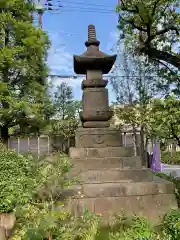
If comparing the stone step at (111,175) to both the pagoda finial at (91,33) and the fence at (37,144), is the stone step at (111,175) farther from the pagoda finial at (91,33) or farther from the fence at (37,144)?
the fence at (37,144)

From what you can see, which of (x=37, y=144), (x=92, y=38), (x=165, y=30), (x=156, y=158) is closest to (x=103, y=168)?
(x=92, y=38)

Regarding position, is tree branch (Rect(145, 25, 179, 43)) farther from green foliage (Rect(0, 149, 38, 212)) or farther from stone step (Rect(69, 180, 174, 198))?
green foliage (Rect(0, 149, 38, 212))

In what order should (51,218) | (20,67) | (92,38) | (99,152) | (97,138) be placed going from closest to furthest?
1. (51,218)
2. (99,152)
3. (97,138)
4. (92,38)
5. (20,67)

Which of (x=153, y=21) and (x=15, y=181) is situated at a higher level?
(x=153, y=21)

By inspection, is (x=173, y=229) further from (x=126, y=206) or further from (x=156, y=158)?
(x=156, y=158)

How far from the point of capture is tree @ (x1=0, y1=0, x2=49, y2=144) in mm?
14797

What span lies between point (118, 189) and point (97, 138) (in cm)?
171

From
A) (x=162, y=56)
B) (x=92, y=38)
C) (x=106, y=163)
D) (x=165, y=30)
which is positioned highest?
(x=165, y=30)

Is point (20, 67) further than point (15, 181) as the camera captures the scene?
Yes

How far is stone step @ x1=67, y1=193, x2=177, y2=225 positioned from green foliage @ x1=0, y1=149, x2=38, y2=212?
1065 millimetres

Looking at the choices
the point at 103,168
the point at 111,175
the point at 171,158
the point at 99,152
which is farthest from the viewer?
the point at 171,158

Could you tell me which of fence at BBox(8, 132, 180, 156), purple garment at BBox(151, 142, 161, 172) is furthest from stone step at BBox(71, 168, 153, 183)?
purple garment at BBox(151, 142, 161, 172)

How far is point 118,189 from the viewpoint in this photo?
23.1 feet

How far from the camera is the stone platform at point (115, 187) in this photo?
6.91 meters
